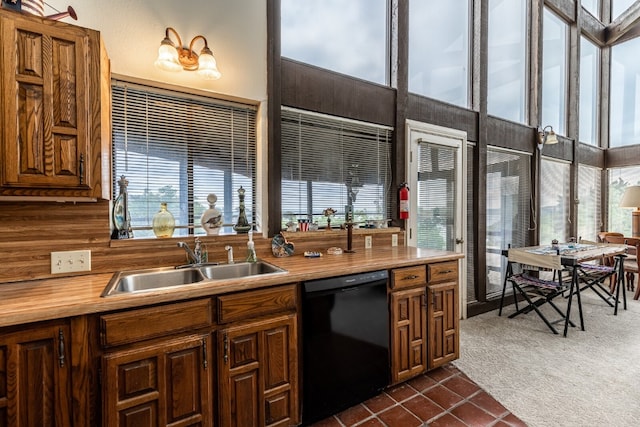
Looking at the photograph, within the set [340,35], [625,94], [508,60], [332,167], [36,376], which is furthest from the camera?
[625,94]

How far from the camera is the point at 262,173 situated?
2.35 meters

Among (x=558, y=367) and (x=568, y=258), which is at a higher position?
(x=568, y=258)

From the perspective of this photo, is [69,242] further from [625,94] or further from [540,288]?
[625,94]

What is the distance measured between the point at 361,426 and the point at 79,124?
2275mm

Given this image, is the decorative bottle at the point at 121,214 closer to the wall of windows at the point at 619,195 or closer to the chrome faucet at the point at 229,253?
the chrome faucet at the point at 229,253

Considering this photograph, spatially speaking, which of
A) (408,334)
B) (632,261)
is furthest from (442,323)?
(632,261)

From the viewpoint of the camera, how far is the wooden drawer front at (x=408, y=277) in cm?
209

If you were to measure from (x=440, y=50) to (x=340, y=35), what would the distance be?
4.77ft

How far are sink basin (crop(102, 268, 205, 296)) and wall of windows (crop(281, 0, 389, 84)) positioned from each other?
6.37 ft

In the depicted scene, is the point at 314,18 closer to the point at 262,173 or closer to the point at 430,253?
the point at 262,173

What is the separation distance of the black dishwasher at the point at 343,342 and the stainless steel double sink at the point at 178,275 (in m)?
0.35

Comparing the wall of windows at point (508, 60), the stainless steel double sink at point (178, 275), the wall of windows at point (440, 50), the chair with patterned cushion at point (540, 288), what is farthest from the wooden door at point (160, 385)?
the wall of windows at point (508, 60)

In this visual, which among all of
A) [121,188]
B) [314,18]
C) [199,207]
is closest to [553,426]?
[199,207]

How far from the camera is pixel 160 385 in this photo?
1.35 meters
